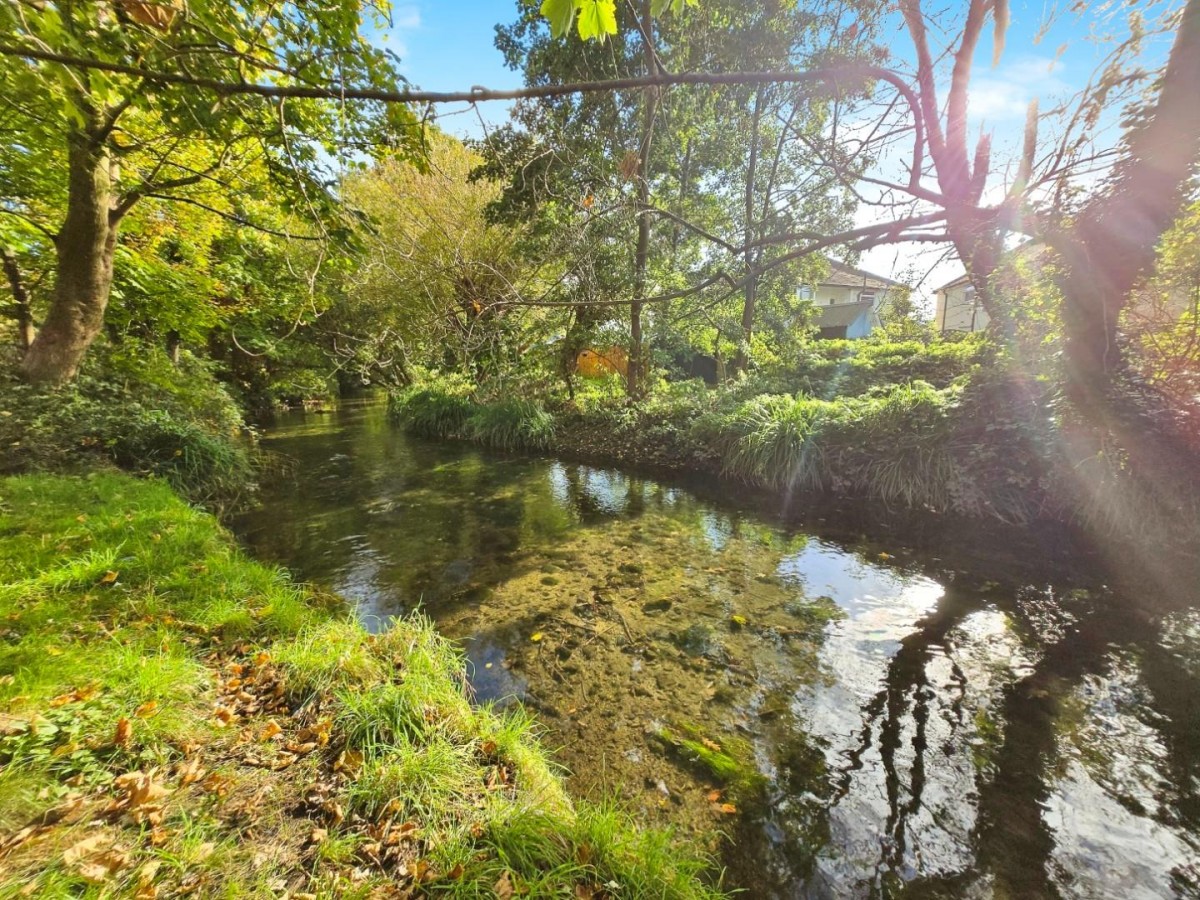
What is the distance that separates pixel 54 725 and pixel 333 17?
558cm

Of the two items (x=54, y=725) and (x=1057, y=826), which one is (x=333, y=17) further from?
(x=1057, y=826)

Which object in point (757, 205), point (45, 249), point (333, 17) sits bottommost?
point (45, 249)

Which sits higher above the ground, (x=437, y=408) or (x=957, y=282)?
(x=957, y=282)

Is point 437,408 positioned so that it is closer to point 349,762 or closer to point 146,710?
point 146,710

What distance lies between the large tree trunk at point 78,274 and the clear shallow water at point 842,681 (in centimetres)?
362

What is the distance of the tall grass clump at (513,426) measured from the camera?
43.2 ft

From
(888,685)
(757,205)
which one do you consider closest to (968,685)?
(888,685)

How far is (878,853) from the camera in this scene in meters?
2.27

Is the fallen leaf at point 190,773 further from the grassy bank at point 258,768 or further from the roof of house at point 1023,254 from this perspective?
the roof of house at point 1023,254

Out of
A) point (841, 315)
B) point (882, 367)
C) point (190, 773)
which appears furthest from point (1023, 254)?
point (841, 315)

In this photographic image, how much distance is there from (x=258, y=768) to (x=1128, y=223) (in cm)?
889

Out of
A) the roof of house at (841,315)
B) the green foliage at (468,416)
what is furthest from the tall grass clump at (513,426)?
the roof of house at (841,315)

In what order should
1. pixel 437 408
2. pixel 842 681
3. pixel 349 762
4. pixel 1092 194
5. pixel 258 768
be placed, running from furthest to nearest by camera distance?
pixel 437 408 → pixel 1092 194 → pixel 842 681 → pixel 349 762 → pixel 258 768

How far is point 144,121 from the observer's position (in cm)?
647
